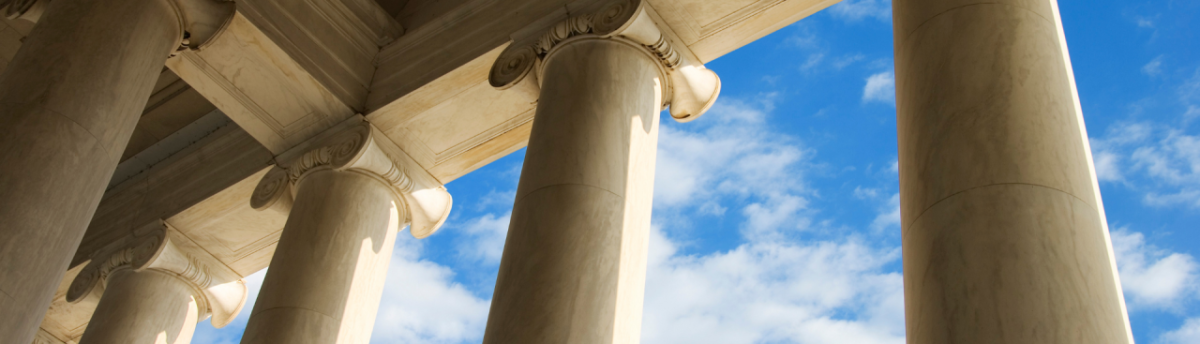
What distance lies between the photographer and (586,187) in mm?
61312

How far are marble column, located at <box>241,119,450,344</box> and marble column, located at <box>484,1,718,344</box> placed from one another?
59.2ft

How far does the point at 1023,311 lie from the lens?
33.0 meters

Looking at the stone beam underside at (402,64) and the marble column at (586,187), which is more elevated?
the stone beam underside at (402,64)

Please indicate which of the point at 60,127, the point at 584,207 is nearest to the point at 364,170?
the point at 60,127

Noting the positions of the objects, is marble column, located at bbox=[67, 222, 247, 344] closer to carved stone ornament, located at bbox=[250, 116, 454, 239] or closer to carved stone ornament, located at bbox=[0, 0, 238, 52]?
carved stone ornament, located at bbox=[250, 116, 454, 239]

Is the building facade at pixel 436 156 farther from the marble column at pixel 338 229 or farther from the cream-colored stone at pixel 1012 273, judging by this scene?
the marble column at pixel 338 229

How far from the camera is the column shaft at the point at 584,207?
55438 mm

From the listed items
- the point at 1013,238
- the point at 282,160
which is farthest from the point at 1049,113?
the point at 282,160

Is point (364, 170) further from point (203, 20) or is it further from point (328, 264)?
point (203, 20)

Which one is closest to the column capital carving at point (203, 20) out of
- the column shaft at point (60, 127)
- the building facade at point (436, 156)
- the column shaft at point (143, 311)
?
the building facade at point (436, 156)

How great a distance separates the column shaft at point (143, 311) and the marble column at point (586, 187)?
171 ft

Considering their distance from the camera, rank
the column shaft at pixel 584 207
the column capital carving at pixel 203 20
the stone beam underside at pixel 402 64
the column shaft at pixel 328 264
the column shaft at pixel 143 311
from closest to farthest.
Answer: the column shaft at pixel 584 207 → the column shaft at pixel 328 264 → the stone beam underside at pixel 402 64 → the column capital carving at pixel 203 20 → the column shaft at pixel 143 311

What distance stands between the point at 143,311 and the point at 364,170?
3467 centimetres

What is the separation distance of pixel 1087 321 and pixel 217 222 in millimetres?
95030
